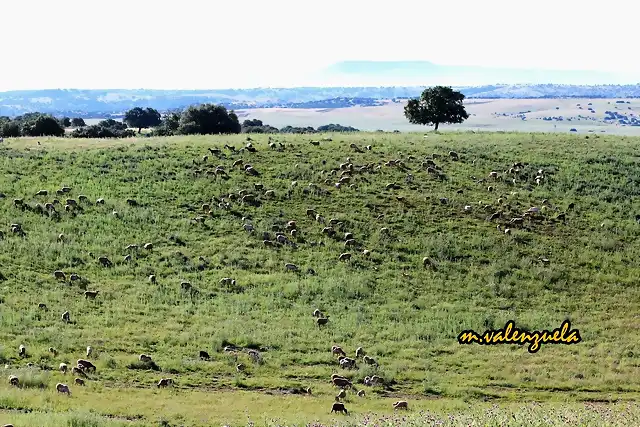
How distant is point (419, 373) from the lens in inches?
895

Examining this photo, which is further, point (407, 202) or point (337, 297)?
point (407, 202)

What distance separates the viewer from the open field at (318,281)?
19969 mm

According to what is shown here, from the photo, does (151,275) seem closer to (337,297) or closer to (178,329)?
(178,329)

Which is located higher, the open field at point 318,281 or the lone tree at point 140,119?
the lone tree at point 140,119

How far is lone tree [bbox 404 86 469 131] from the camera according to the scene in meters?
76.6

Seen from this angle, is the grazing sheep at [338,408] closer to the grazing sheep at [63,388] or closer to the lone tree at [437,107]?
the grazing sheep at [63,388]

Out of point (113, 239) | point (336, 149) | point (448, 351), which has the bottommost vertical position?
point (448, 351)

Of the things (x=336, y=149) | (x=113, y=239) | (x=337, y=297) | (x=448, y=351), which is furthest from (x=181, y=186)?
(x=448, y=351)

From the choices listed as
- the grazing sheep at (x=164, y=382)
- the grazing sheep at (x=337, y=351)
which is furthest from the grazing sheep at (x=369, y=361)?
the grazing sheep at (x=164, y=382)

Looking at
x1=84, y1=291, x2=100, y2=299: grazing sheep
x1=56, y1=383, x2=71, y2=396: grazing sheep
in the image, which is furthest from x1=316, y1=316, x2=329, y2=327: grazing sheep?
x1=56, y1=383, x2=71, y2=396: grazing sheep

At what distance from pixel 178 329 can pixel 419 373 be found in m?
9.80

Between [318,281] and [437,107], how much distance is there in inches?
1949

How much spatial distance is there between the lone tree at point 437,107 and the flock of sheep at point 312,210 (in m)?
26.4

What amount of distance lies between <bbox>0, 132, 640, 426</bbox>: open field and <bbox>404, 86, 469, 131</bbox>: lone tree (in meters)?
21.0
